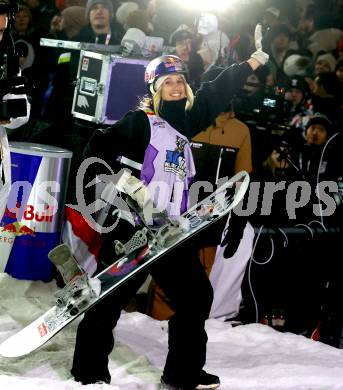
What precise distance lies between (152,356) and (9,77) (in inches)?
82.5

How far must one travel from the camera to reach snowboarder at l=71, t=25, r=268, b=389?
4.16 meters

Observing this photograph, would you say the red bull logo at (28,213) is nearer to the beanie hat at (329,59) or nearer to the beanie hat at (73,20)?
the beanie hat at (73,20)

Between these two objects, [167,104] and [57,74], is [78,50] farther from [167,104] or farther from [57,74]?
Result: [167,104]

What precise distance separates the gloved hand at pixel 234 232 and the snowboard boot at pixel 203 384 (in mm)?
1471

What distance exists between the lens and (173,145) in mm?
4586

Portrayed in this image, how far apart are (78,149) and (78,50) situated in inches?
34.7

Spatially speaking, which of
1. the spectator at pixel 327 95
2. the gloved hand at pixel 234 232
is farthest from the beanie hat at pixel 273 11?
the gloved hand at pixel 234 232

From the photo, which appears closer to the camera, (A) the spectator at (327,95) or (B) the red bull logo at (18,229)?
(B) the red bull logo at (18,229)

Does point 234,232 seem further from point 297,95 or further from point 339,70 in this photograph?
point 339,70

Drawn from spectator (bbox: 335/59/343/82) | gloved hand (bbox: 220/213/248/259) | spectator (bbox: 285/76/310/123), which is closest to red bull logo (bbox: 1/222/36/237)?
gloved hand (bbox: 220/213/248/259)

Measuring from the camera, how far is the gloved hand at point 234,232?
5.63 metres

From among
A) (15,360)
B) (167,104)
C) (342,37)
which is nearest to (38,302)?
(15,360)

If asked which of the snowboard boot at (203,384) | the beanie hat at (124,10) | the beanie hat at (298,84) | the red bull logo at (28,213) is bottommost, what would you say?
the snowboard boot at (203,384)

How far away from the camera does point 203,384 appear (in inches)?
171
